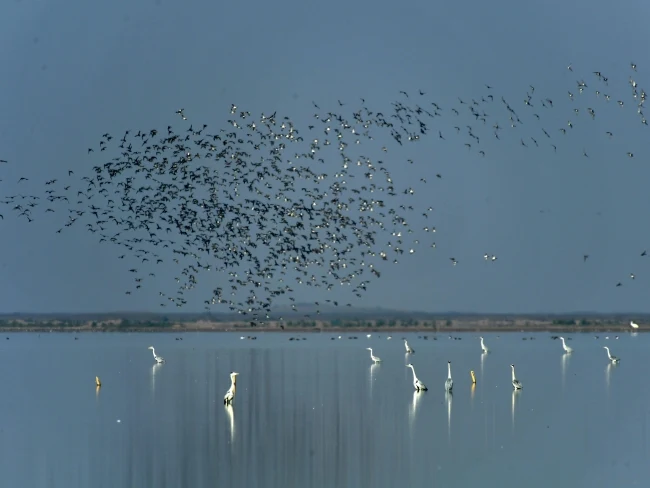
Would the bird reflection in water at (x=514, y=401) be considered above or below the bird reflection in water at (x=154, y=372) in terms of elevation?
below

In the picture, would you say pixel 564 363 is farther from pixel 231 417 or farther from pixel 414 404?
pixel 231 417

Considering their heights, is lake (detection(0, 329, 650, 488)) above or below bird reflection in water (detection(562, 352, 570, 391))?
below

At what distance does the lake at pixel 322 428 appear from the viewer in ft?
111

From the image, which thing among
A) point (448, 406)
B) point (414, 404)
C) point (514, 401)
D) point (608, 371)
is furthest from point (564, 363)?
point (448, 406)

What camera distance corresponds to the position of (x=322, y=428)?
42.2 meters

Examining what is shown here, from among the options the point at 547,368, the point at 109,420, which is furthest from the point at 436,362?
the point at 109,420

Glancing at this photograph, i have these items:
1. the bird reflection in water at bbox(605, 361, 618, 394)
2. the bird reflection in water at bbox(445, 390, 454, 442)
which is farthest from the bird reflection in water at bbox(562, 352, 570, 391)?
the bird reflection in water at bbox(445, 390, 454, 442)

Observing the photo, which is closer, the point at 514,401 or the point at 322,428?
the point at 322,428

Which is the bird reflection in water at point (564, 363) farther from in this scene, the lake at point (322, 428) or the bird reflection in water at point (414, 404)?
the bird reflection in water at point (414, 404)

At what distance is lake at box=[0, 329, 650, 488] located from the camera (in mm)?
33812

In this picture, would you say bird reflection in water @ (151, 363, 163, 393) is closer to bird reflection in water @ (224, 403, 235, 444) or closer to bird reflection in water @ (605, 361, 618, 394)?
bird reflection in water @ (224, 403, 235, 444)

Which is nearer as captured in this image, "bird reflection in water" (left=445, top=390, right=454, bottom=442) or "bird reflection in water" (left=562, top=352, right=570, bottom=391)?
"bird reflection in water" (left=445, top=390, right=454, bottom=442)

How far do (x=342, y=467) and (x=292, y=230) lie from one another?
1708 cm

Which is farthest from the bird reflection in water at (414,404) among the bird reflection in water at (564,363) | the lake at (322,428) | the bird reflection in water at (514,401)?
the bird reflection in water at (564,363)
